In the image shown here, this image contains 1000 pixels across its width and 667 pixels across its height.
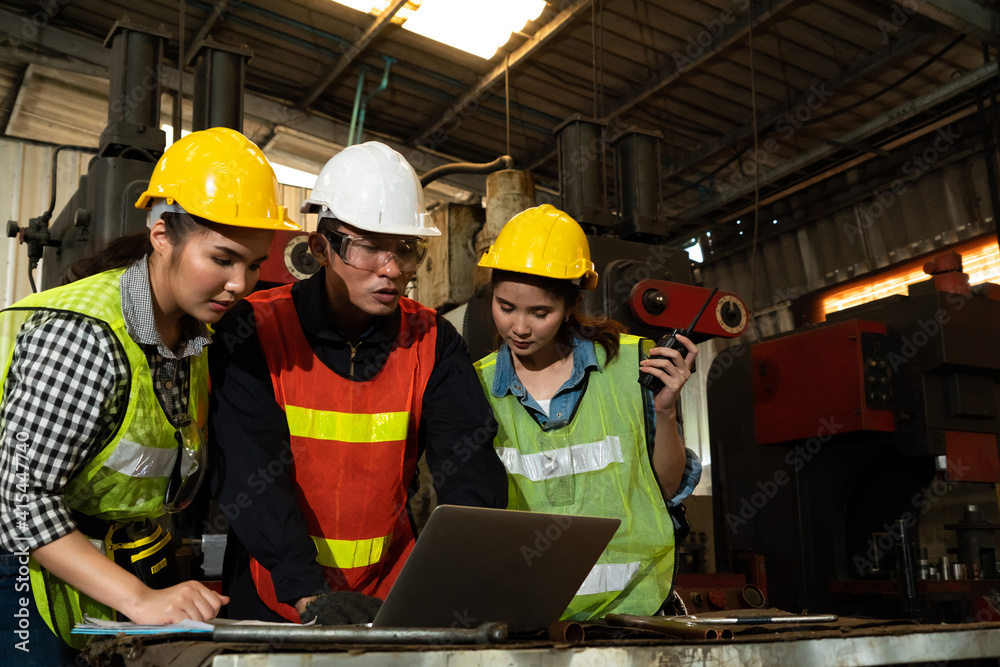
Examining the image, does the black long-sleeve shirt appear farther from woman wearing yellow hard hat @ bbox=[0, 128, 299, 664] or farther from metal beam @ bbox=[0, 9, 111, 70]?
metal beam @ bbox=[0, 9, 111, 70]

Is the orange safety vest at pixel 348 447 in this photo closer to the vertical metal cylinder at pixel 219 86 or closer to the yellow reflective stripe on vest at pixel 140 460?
the yellow reflective stripe on vest at pixel 140 460

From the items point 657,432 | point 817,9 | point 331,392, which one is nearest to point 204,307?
point 331,392

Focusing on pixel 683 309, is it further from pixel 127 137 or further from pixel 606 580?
pixel 127 137

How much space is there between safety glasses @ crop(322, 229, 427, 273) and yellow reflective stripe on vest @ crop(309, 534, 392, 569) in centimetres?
51

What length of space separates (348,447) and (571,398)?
506mm

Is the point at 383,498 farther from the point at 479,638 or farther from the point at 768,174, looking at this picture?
the point at 768,174

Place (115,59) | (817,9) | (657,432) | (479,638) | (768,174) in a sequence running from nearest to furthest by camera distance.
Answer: (479,638) < (657,432) < (115,59) < (817,9) < (768,174)

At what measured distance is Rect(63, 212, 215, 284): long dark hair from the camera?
144 centimetres

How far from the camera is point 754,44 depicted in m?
4.85

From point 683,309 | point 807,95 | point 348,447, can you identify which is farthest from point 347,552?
point 807,95

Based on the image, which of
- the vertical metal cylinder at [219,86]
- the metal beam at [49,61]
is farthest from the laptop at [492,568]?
the metal beam at [49,61]

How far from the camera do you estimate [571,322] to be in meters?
2.06

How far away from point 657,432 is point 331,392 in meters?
0.69

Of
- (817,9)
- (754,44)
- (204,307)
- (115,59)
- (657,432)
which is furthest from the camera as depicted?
(754,44)
